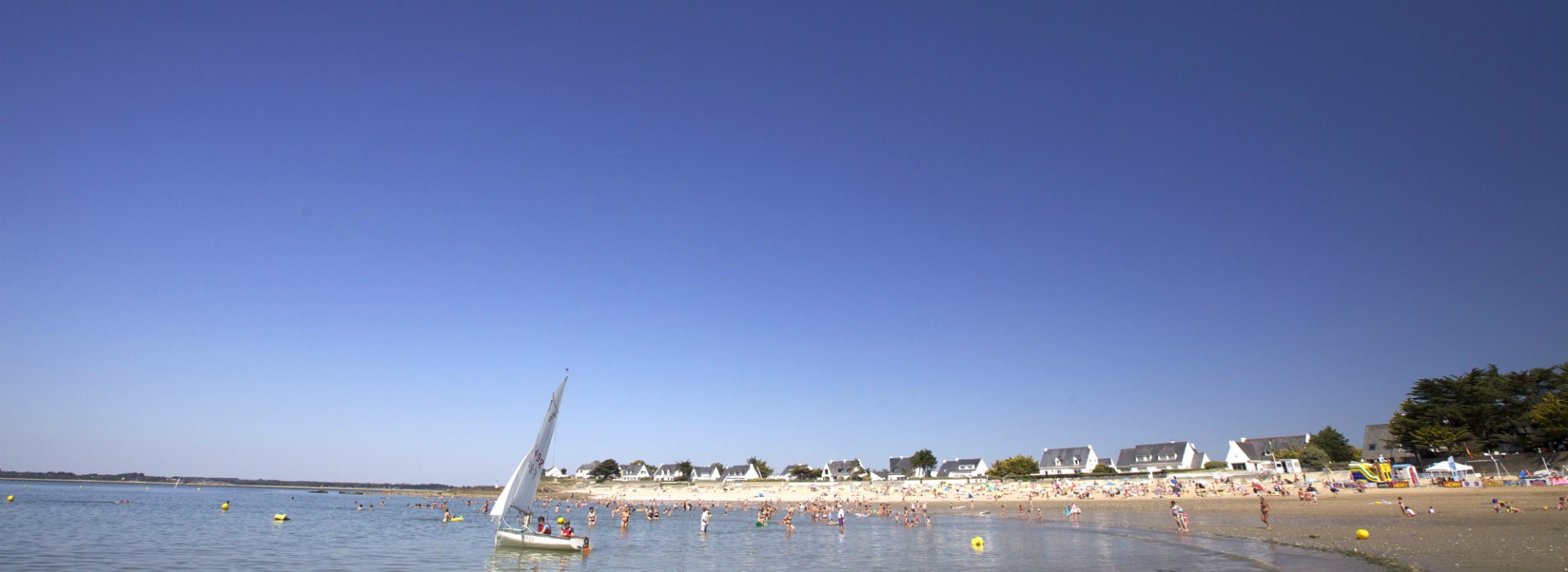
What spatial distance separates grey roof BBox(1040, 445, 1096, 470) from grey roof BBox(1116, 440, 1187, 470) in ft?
14.2

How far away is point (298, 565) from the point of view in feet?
90.7

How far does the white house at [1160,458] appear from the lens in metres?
97.8

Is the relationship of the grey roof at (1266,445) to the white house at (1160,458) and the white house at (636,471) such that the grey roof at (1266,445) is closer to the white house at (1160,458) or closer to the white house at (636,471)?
the white house at (1160,458)

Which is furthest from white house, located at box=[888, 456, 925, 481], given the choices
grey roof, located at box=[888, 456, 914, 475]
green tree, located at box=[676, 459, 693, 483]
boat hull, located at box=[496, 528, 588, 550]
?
boat hull, located at box=[496, 528, 588, 550]

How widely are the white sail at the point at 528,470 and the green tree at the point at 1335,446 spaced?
87.7 meters

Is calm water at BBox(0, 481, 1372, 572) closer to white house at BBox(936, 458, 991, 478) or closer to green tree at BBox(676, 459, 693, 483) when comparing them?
white house at BBox(936, 458, 991, 478)

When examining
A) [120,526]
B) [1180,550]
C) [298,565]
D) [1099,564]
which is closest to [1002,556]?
[1099,564]

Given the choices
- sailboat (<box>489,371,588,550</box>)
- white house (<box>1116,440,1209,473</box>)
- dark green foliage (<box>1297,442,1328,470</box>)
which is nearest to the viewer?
sailboat (<box>489,371,588,550</box>)

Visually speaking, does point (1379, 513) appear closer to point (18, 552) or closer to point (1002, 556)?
point (1002, 556)

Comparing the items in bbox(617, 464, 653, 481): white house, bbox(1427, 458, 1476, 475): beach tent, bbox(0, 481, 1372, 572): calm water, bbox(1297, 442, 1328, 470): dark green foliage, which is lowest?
bbox(0, 481, 1372, 572): calm water

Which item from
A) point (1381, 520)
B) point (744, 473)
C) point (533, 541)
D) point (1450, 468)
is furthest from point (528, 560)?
point (744, 473)

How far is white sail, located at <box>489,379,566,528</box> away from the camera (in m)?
28.2

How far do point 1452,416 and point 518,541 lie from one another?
236 ft

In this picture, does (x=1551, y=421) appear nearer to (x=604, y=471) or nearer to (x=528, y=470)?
(x=528, y=470)
